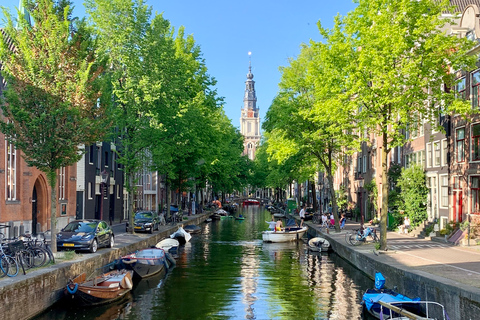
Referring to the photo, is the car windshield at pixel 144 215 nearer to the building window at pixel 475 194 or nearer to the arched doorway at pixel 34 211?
the arched doorway at pixel 34 211

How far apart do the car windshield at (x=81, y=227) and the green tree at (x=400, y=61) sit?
14.6 m

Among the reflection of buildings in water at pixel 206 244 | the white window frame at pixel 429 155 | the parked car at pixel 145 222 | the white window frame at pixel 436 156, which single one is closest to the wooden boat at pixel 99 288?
the reflection of buildings in water at pixel 206 244

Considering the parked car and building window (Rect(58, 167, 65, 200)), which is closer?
the parked car

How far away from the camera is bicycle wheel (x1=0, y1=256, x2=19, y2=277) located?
16.3m

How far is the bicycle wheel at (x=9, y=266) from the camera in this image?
16.3 meters

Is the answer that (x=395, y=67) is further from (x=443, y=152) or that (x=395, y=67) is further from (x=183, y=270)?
(x=183, y=270)

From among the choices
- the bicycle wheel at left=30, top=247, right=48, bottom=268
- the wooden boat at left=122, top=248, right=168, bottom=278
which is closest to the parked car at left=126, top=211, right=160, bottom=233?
the wooden boat at left=122, top=248, right=168, bottom=278

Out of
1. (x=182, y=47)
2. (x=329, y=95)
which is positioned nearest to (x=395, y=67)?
(x=329, y=95)

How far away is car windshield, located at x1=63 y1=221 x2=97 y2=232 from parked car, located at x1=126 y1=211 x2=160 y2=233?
37.0ft

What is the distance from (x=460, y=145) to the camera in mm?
31359

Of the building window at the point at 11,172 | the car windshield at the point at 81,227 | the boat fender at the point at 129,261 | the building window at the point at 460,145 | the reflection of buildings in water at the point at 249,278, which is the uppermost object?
the building window at the point at 460,145

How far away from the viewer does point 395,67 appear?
83.3 feet

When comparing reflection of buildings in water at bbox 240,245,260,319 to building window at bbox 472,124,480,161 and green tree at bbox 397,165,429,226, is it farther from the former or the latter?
building window at bbox 472,124,480,161

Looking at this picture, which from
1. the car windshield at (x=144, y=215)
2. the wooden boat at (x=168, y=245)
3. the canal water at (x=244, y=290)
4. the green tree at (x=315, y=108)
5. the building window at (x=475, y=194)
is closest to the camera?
the canal water at (x=244, y=290)
